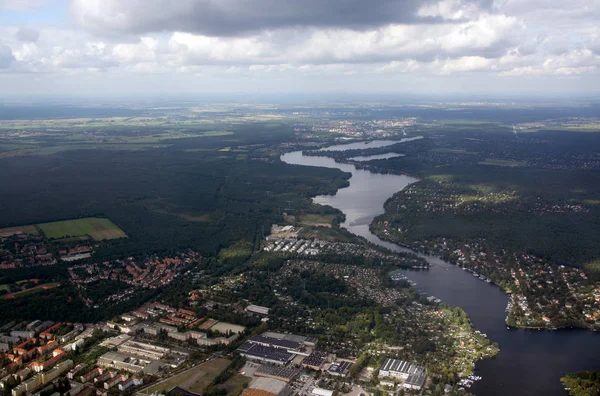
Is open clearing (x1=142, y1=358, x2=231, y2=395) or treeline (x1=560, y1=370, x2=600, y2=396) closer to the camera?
treeline (x1=560, y1=370, x2=600, y2=396)

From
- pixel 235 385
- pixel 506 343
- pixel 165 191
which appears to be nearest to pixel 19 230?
pixel 165 191

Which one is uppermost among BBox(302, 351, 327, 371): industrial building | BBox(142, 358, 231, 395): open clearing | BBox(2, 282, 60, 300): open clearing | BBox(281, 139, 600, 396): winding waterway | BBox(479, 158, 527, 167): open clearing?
BBox(479, 158, 527, 167): open clearing

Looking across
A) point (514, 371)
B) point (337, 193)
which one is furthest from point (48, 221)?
point (514, 371)

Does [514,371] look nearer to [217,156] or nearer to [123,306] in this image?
[123,306]

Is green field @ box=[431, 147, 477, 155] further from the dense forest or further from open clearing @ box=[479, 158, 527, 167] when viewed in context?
the dense forest

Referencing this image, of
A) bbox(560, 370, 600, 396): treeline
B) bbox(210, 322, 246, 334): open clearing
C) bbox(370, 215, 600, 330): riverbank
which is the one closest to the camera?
bbox(560, 370, 600, 396): treeline

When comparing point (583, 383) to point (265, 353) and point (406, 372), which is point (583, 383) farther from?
point (265, 353)

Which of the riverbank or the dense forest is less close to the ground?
the dense forest

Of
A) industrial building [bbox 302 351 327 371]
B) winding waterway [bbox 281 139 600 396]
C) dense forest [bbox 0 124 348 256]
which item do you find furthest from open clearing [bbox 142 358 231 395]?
dense forest [bbox 0 124 348 256]
